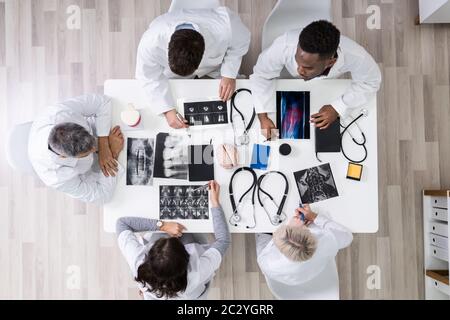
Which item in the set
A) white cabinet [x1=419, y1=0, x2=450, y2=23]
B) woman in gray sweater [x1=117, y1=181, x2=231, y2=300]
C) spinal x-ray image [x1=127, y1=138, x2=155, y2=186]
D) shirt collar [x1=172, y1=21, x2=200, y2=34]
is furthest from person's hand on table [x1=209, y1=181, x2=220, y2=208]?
white cabinet [x1=419, y1=0, x2=450, y2=23]

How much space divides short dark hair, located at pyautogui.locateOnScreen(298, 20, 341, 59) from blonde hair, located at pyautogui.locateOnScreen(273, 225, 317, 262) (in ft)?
2.59

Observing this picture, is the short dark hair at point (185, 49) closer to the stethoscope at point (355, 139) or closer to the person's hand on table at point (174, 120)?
the person's hand on table at point (174, 120)

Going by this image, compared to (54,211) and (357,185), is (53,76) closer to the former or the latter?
(54,211)

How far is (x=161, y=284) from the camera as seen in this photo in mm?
1715

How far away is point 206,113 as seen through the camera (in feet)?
6.51

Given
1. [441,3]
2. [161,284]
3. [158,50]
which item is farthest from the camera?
[441,3]

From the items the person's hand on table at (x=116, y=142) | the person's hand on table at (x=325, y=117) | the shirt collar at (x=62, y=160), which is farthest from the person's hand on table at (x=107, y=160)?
the person's hand on table at (x=325, y=117)

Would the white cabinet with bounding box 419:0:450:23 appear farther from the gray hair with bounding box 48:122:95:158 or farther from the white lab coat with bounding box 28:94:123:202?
the gray hair with bounding box 48:122:95:158

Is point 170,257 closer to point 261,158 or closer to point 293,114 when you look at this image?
point 261,158

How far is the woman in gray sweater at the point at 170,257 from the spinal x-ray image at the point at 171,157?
17cm

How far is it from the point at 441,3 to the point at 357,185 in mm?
1326

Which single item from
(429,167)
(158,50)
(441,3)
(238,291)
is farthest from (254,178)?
(441,3)

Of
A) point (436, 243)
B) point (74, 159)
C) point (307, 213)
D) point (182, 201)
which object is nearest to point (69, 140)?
point (74, 159)

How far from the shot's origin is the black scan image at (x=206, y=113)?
1981mm
